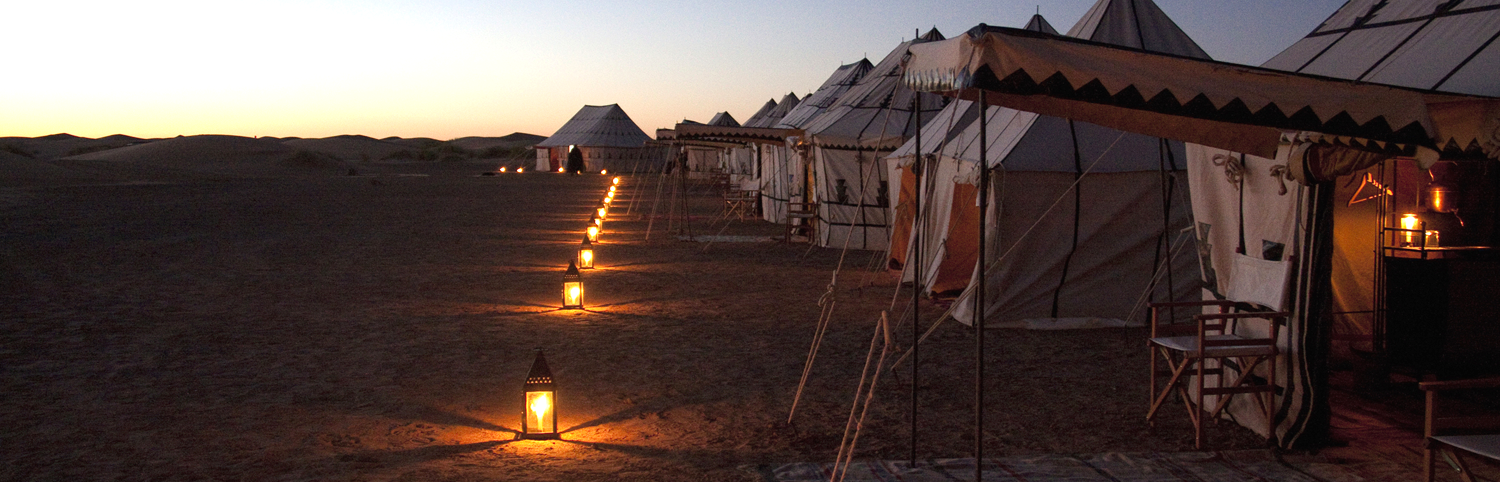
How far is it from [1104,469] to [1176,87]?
1727 millimetres

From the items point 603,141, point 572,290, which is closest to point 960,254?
point 572,290

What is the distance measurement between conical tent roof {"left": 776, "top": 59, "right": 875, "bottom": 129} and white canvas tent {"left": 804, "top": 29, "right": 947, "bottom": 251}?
11.0 feet

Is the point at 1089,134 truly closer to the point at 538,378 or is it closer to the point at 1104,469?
the point at 1104,469

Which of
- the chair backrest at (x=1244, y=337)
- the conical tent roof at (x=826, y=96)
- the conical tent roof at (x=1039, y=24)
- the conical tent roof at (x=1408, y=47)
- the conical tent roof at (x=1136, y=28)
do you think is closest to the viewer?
the chair backrest at (x=1244, y=337)

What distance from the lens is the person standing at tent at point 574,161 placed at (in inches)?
2006

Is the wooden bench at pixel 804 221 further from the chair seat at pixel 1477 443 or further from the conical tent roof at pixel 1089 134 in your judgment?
the chair seat at pixel 1477 443

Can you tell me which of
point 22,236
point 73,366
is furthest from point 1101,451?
point 22,236

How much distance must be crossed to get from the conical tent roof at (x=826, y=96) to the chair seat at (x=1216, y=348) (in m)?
14.6

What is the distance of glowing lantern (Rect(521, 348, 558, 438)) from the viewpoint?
5207 mm

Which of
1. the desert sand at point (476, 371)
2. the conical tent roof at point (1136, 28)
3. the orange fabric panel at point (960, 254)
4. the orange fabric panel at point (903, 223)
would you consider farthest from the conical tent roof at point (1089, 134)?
the orange fabric panel at point (903, 223)

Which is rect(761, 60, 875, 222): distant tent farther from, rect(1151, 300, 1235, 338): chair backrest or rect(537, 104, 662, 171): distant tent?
rect(537, 104, 662, 171): distant tent

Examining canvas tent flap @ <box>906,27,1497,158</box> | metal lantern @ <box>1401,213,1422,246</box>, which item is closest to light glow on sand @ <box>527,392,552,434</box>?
canvas tent flap @ <box>906,27,1497,158</box>

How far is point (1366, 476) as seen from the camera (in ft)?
14.9

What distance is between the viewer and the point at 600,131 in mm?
51969
